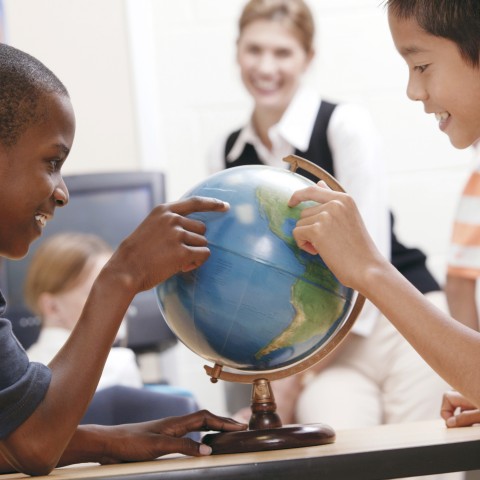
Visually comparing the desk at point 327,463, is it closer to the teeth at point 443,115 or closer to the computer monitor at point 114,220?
the teeth at point 443,115

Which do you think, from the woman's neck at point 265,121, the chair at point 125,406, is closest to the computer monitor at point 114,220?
the woman's neck at point 265,121

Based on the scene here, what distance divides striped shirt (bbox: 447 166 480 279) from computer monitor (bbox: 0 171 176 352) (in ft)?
4.97

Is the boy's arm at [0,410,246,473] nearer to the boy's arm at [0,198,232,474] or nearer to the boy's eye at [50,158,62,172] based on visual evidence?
the boy's arm at [0,198,232,474]

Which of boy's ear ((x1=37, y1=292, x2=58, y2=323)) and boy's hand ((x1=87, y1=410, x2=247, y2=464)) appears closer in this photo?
boy's hand ((x1=87, y1=410, x2=247, y2=464))

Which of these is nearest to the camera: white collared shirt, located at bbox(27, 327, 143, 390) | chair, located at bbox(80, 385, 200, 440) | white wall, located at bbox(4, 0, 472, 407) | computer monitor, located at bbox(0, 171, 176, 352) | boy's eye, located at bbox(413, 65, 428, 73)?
boy's eye, located at bbox(413, 65, 428, 73)

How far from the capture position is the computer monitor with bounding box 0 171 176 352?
4.24m

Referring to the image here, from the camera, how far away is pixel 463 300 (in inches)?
126

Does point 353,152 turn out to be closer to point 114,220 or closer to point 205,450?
point 114,220

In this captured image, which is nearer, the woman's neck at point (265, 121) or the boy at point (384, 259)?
the boy at point (384, 259)

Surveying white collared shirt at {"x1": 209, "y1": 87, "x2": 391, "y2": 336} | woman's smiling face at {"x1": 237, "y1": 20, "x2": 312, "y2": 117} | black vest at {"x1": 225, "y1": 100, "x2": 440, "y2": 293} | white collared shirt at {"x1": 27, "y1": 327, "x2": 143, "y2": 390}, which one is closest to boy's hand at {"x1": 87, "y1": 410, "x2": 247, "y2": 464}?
white collared shirt at {"x1": 27, "y1": 327, "x2": 143, "y2": 390}

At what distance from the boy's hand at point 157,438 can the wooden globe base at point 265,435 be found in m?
0.03

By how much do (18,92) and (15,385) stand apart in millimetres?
526

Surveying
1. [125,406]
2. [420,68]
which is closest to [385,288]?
[420,68]

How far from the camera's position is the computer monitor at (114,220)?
13.9ft
